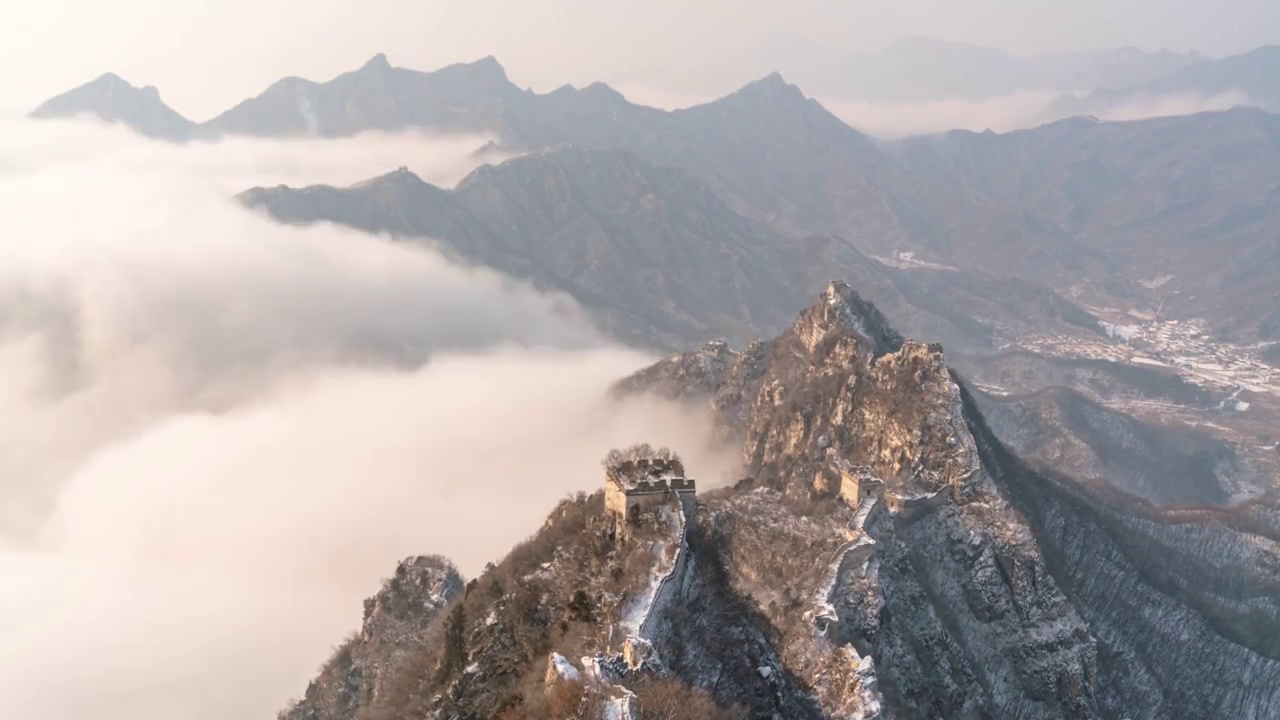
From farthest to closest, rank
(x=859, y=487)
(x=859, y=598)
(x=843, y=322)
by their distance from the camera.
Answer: (x=843, y=322) < (x=859, y=487) < (x=859, y=598)

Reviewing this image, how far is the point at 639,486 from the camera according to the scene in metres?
50.6

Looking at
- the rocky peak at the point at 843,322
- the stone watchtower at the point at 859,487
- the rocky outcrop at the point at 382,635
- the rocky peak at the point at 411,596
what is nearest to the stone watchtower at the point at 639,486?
the stone watchtower at the point at 859,487

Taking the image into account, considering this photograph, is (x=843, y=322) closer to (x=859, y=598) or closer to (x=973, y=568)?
(x=973, y=568)

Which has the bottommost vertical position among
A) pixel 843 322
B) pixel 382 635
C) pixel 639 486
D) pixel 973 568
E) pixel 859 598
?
pixel 973 568

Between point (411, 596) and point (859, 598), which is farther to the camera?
point (411, 596)

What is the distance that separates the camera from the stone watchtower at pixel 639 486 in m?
50.6

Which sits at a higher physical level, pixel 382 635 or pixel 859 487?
pixel 382 635

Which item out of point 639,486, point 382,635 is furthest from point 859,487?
point 382,635

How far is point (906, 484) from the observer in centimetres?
7919

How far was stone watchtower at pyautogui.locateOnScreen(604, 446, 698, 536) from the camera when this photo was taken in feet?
166

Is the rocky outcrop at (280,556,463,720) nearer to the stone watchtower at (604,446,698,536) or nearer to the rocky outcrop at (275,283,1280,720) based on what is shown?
the rocky outcrop at (275,283,1280,720)

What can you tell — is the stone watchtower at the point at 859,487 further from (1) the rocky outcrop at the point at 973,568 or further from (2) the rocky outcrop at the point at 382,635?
(2) the rocky outcrop at the point at 382,635

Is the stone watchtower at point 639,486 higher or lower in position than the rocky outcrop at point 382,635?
higher

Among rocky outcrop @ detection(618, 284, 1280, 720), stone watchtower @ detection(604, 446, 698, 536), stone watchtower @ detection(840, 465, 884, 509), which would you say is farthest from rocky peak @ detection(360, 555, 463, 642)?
stone watchtower @ detection(840, 465, 884, 509)
